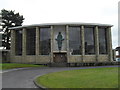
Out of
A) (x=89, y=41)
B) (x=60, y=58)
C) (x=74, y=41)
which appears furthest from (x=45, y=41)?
(x=89, y=41)

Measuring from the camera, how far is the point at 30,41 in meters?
45.1

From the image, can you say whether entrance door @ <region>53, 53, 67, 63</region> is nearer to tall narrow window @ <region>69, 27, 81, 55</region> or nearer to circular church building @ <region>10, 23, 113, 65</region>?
circular church building @ <region>10, 23, 113, 65</region>

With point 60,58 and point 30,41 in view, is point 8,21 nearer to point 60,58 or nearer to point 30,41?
point 30,41

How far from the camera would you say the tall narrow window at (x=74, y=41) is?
140 ft

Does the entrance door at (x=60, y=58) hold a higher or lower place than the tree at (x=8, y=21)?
lower

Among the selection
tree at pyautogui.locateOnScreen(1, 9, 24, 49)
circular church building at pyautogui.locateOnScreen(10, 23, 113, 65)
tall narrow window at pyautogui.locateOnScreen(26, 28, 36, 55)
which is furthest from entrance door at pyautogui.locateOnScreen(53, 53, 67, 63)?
tree at pyautogui.locateOnScreen(1, 9, 24, 49)

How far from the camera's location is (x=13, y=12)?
63875mm

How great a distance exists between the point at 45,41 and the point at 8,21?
26.4 meters

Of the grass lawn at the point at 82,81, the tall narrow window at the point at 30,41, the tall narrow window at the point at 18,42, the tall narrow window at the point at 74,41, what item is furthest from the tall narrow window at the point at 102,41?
the grass lawn at the point at 82,81

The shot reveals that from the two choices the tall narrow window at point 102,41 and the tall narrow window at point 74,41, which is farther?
the tall narrow window at point 102,41

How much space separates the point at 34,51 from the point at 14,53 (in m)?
7.07

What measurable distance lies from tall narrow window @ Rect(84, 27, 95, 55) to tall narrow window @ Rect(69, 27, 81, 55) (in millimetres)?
2179

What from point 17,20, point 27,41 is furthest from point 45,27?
point 17,20

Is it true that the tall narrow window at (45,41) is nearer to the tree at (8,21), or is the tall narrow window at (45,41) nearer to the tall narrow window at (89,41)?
the tall narrow window at (89,41)
